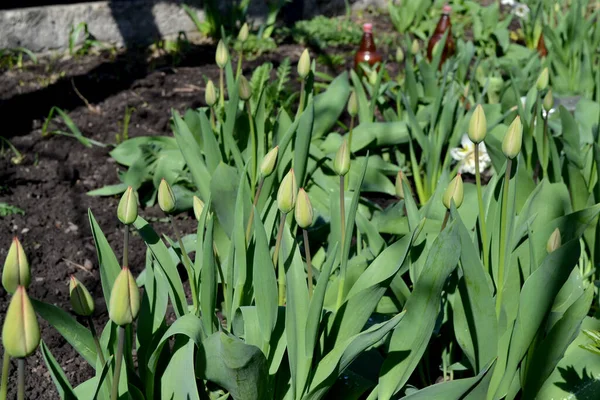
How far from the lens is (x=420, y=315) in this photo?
1.30 metres

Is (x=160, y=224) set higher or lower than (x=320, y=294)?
lower

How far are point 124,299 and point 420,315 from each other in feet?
1.98

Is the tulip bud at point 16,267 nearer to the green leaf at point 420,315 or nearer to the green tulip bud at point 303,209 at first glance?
the green tulip bud at point 303,209

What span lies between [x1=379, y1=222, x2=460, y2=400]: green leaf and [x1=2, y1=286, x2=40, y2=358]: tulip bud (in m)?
0.68

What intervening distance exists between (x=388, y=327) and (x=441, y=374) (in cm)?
62

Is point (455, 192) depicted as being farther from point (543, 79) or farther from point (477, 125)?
point (543, 79)

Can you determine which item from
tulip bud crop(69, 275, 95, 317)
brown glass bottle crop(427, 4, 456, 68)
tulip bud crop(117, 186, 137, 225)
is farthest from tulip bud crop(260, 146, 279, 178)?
brown glass bottle crop(427, 4, 456, 68)

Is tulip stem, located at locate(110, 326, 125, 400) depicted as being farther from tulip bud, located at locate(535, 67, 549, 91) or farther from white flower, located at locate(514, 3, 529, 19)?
white flower, located at locate(514, 3, 529, 19)

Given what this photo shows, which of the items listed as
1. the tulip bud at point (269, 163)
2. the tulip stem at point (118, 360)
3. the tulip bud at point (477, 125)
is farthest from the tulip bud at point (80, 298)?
the tulip bud at point (477, 125)

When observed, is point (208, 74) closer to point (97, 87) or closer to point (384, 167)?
point (97, 87)

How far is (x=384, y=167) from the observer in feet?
8.12

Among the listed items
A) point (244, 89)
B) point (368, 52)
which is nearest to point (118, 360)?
point (244, 89)

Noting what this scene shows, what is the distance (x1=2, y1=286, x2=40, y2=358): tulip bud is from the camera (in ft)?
2.60

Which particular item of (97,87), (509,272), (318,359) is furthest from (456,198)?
(97,87)
